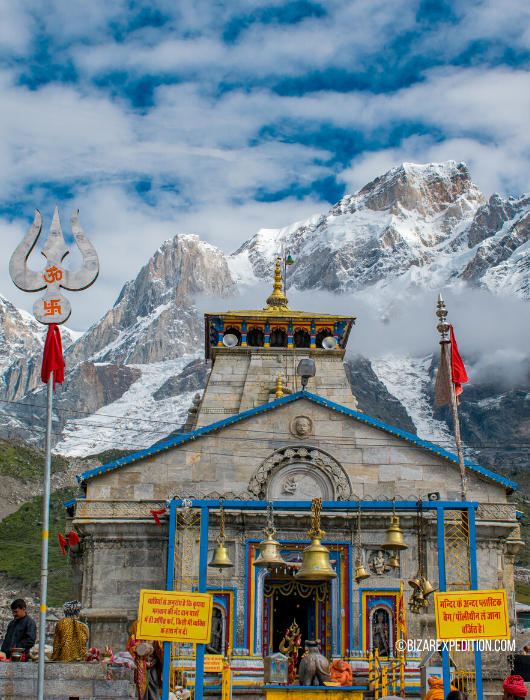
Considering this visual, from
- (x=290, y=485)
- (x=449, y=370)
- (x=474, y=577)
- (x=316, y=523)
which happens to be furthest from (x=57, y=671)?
(x=449, y=370)

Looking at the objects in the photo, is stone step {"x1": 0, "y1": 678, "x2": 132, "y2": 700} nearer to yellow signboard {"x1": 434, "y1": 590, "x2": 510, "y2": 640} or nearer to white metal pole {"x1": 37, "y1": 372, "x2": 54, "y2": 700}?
white metal pole {"x1": 37, "y1": 372, "x2": 54, "y2": 700}

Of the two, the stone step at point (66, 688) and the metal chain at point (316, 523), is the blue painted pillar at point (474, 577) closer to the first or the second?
the metal chain at point (316, 523)

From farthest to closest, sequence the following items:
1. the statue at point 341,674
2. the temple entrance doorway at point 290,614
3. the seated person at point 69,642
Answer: the temple entrance doorway at point 290,614 → the statue at point 341,674 → the seated person at point 69,642

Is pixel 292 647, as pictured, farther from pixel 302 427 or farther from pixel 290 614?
pixel 302 427

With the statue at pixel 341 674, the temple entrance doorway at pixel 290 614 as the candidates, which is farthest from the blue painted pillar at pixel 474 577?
the temple entrance doorway at pixel 290 614

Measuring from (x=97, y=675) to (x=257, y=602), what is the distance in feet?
33.1

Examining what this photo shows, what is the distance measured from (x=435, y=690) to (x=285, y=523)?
10.6 m

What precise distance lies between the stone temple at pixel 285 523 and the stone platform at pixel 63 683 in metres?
8.82

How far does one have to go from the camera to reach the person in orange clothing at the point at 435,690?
15739 millimetres

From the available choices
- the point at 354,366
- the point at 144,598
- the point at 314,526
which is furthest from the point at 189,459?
the point at 354,366

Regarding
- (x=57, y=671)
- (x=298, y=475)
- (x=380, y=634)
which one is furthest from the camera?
(x=298, y=475)

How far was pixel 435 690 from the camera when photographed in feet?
52.5

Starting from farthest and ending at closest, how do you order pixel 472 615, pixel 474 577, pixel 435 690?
pixel 474 577, pixel 435 690, pixel 472 615

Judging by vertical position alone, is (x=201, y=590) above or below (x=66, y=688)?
above
